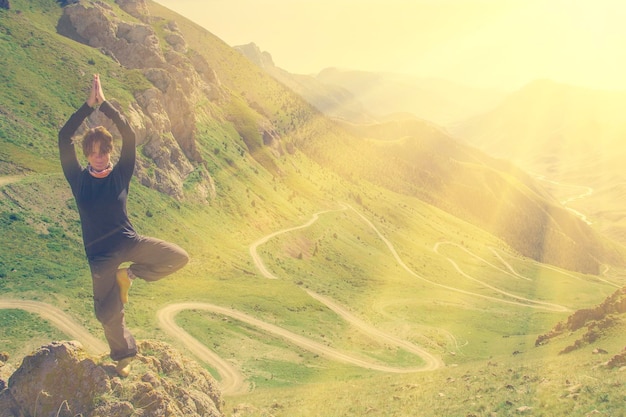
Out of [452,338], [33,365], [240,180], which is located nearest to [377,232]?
[240,180]

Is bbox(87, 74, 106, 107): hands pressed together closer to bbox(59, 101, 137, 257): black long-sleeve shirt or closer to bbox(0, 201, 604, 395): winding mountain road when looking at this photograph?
bbox(59, 101, 137, 257): black long-sleeve shirt

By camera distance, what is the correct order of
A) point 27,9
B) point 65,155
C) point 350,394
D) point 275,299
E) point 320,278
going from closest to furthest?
point 65,155 → point 350,394 → point 275,299 → point 320,278 → point 27,9

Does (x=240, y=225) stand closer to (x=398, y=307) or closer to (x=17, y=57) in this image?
(x=398, y=307)

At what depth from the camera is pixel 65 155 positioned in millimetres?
10195

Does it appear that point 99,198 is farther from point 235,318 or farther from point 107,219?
point 235,318

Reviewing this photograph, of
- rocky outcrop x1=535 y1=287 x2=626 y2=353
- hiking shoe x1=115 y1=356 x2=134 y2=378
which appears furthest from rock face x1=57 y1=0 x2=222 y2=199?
hiking shoe x1=115 y1=356 x2=134 y2=378

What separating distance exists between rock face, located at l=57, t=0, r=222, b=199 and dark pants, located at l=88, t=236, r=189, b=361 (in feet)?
245

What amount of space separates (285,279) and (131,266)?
232 feet

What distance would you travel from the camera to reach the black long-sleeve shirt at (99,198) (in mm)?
9867

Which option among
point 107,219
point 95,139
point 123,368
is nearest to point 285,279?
point 123,368

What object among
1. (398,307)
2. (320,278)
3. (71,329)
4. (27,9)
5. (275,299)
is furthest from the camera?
(27,9)

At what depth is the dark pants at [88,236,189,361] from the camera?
399 inches

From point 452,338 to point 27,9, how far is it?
12121 cm

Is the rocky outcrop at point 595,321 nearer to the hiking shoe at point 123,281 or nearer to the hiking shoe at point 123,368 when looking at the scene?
the hiking shoe at point 123,368
